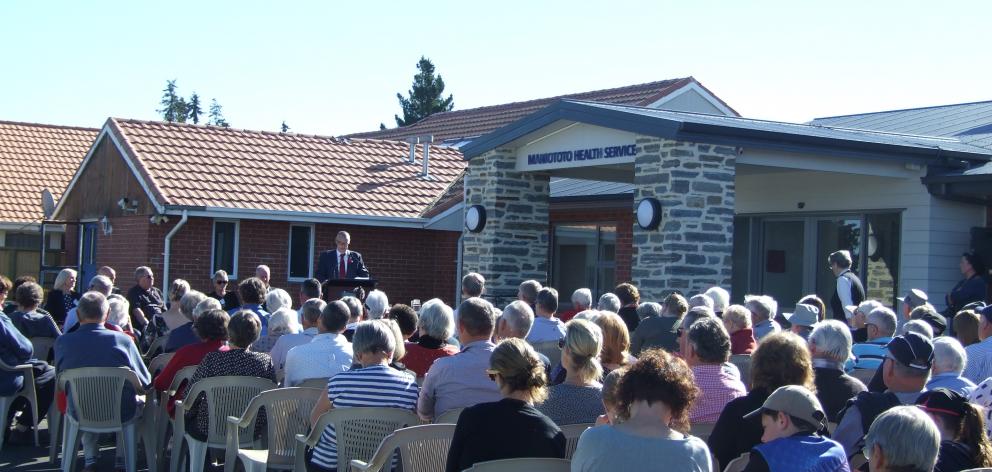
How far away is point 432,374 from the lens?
6.43m

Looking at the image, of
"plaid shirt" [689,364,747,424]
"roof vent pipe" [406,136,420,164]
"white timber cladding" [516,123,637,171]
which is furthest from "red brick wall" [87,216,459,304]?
"plaid shirt" [689,364,747,424]

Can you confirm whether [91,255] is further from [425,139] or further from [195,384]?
[195,384]

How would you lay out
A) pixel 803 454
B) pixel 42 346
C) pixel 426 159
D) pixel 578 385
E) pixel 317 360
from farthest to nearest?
pixel 426 159
pixel 42 346
pixel 317 360
pixel 578 385
pixel 803 454

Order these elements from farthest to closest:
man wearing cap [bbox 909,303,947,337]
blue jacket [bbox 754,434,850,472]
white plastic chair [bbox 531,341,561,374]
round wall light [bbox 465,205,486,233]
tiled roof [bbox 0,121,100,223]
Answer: tiled roof [bbox 0,121,100,223], round wall light [bbox 465,205,486,233], white plastic chair [bbox 531,341,561,374], man wearing cap [bbox 909,303,947,337], blue jacket [bbox 754,434,850,472]

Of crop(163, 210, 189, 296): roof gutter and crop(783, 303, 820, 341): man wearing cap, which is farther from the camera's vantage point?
crop(163, 210, 189, 296): roof gutter

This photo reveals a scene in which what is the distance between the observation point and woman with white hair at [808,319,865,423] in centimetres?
629

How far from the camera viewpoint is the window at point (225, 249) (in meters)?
20.2

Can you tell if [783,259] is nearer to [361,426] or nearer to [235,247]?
[235,247]

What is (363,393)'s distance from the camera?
20.9 feet

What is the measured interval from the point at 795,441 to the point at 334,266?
36.6ft

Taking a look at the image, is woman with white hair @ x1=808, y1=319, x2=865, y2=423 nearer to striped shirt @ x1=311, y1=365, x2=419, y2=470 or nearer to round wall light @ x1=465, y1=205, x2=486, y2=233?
striped shirt @ x1=311, y1=365, x2=419, y2=470

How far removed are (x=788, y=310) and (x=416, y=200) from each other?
9.42 meters

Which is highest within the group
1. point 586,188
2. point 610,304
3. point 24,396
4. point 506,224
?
point 586,188

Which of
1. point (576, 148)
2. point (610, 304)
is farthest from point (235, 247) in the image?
point (610, 304)
